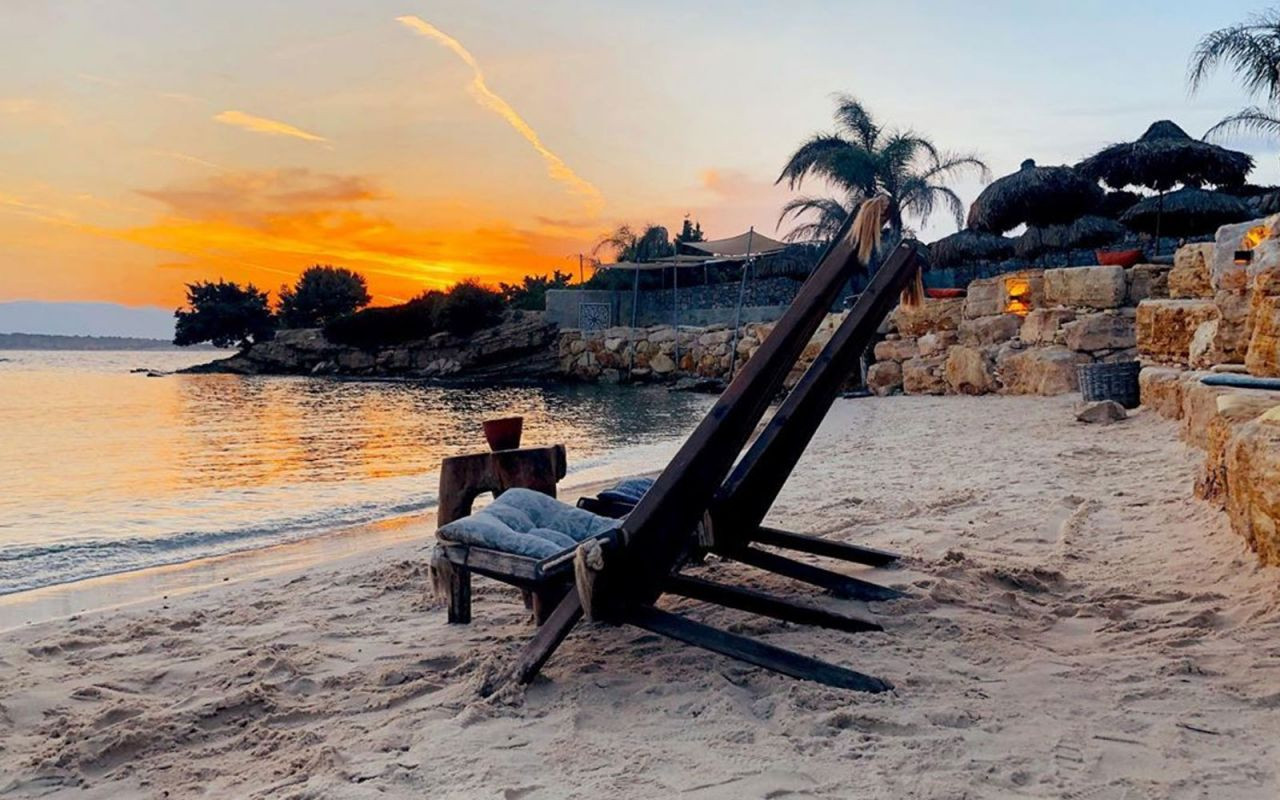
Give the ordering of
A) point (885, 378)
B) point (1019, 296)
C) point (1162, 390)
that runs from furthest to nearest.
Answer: point (885, 378) → point (1019, 296) → point (1162, 390)

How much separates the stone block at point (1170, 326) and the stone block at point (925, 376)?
20.6 ft

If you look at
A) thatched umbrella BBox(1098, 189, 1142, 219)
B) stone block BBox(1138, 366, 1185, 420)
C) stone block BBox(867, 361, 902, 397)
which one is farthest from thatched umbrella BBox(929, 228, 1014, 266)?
stone block BBox(1138, 366, 1185, 420)

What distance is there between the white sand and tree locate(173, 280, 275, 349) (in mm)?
68641

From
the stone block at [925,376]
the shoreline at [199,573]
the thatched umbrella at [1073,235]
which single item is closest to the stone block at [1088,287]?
the stone block at [925,376]

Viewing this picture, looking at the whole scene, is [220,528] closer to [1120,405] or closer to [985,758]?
[985,758]

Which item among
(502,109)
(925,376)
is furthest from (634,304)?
(925,376)

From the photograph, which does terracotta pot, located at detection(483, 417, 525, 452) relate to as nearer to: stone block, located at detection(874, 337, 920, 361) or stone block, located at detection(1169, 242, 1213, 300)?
stone block, located at detection(1169, 242, 1213, 300)

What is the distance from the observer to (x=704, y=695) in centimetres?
268

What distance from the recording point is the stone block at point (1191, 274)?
9.29 m

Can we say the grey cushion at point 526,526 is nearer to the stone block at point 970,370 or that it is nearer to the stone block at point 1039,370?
the stone block at point 1039,370

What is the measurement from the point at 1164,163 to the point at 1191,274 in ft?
33.3

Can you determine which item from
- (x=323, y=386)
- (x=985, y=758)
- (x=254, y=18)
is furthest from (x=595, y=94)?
(x=323, y=386)

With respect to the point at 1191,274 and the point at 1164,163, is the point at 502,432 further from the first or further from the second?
the point at 1164,163

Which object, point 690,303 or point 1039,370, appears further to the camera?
point 690,303
